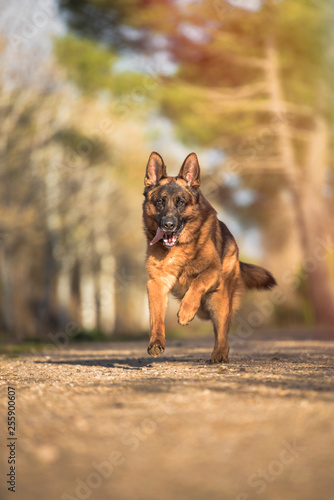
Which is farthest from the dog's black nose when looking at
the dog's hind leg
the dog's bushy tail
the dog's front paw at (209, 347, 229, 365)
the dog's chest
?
the dog's bushy tail

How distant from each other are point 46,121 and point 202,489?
26.1m

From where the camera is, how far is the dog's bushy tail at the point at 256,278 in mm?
9156

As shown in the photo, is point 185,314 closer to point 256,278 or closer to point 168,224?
point 168,224

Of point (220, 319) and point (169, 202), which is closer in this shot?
point (169, 202)

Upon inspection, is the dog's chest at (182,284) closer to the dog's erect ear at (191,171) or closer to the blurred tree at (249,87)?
the dog's erect ear at (191,171)

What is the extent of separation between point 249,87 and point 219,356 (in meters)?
17.9

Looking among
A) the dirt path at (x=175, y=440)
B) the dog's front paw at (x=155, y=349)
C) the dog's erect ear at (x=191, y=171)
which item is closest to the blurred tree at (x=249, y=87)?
the dog's erect ear at (x=191, y=171)

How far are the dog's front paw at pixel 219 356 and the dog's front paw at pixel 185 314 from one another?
0.86 meters

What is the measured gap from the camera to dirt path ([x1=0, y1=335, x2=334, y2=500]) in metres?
3.09

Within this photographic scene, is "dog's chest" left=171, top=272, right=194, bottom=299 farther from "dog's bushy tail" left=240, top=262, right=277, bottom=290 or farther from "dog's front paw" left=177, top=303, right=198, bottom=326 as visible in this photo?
"dog's bushy tail" left=240, top=262, right=277, bottom=290

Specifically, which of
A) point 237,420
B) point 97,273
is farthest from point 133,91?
point 237,420

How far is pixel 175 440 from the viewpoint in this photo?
3.74 metres

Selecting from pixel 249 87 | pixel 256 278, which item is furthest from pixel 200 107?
pixel 256 278

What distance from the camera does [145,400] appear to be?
476cm
